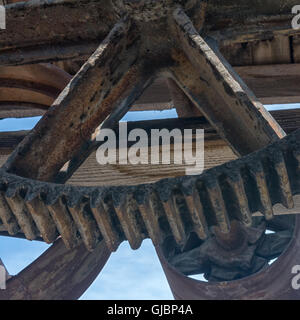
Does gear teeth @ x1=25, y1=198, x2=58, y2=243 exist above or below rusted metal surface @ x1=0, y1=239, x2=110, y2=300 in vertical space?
below

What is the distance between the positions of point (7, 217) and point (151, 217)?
29.8 inches

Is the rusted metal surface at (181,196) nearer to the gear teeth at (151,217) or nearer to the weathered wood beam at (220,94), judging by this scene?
the gear teeth at (151,217)

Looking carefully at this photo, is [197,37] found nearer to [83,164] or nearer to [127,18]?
[127,18]

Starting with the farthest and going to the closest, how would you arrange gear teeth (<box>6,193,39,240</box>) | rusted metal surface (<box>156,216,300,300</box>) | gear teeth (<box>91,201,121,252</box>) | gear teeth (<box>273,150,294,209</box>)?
1. rusted metal surface (<box>156,216,300,300</box>)
2. gear teeth (<box>6,193,39,240</box>)
3. gear teeth (<box>91,201,121,252</box>)
4. gear teeth (<box>273,150,294,209</box>)

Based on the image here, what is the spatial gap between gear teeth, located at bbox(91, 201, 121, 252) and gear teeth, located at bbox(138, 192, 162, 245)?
180 mm

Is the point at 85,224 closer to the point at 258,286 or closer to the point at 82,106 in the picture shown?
the point at 82,106

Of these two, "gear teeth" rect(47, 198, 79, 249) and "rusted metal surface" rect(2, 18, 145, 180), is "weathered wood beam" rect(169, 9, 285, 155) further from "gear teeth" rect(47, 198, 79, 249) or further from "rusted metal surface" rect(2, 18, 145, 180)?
"gear teeth" rect(47, 198, 79, 249)

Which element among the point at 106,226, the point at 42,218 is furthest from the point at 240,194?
the point at 42,218

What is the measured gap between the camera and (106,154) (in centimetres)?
358

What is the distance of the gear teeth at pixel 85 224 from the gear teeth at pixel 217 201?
1.95ft

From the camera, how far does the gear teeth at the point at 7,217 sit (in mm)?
2699

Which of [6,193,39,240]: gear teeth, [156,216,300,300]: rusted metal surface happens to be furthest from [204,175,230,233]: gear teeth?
[156,216,300,300]: rusted metal surface

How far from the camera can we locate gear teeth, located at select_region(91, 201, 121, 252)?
2531 mm

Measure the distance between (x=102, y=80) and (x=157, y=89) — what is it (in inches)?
91.1
